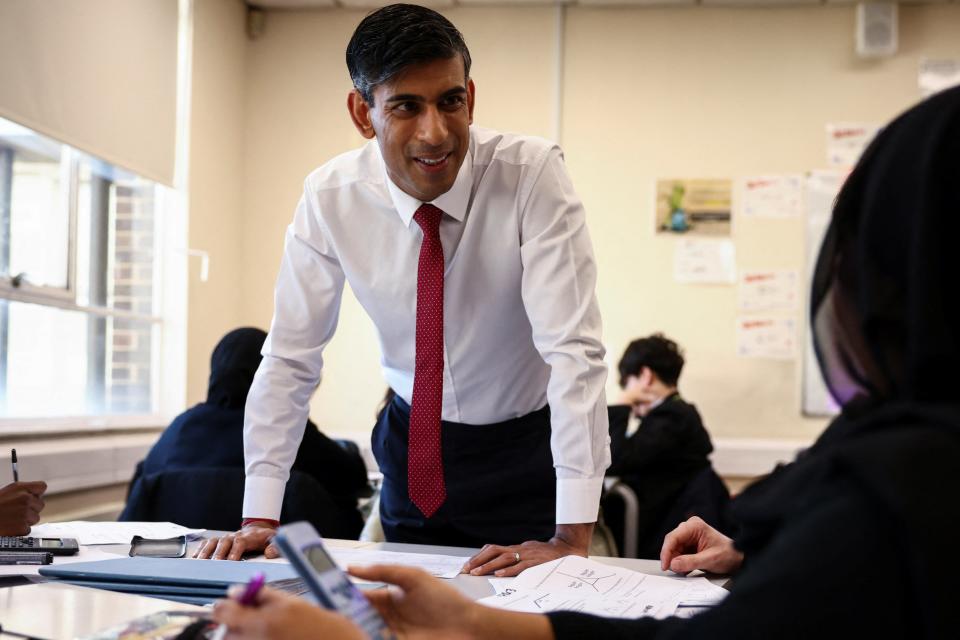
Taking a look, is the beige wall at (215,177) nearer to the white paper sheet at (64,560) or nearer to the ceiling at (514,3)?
the ceiling at (514,3)

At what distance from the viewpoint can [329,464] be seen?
8.80ft

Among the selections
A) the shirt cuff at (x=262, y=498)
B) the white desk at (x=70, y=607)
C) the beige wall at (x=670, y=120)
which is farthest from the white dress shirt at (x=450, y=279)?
the beige wall at (x=670, y=120)

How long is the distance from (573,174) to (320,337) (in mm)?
2931

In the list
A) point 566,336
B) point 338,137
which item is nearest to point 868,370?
point 566,336

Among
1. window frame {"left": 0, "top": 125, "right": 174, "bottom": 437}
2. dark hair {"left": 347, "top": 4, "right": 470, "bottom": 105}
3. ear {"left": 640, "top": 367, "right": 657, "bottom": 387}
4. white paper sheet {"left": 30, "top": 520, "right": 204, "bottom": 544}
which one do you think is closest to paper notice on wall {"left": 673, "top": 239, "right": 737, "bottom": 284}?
ear {"left": 640, "top": 367, "right": 657, "bottom": 387}

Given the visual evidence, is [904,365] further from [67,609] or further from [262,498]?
[262,498]

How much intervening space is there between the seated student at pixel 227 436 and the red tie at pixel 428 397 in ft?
2.68

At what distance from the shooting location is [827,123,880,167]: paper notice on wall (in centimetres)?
457

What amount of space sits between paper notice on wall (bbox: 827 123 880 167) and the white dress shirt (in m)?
3.15

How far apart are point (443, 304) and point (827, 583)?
123 cm

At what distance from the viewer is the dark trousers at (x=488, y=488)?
175cm

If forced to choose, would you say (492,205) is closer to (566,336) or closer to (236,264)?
(566,336)

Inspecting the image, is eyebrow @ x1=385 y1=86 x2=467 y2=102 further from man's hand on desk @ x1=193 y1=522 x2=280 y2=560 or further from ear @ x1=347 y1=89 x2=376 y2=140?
man's hand on desk @ x1=193 y1=522 x2=280 y2=560

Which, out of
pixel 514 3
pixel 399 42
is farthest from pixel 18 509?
pixel 514 3
